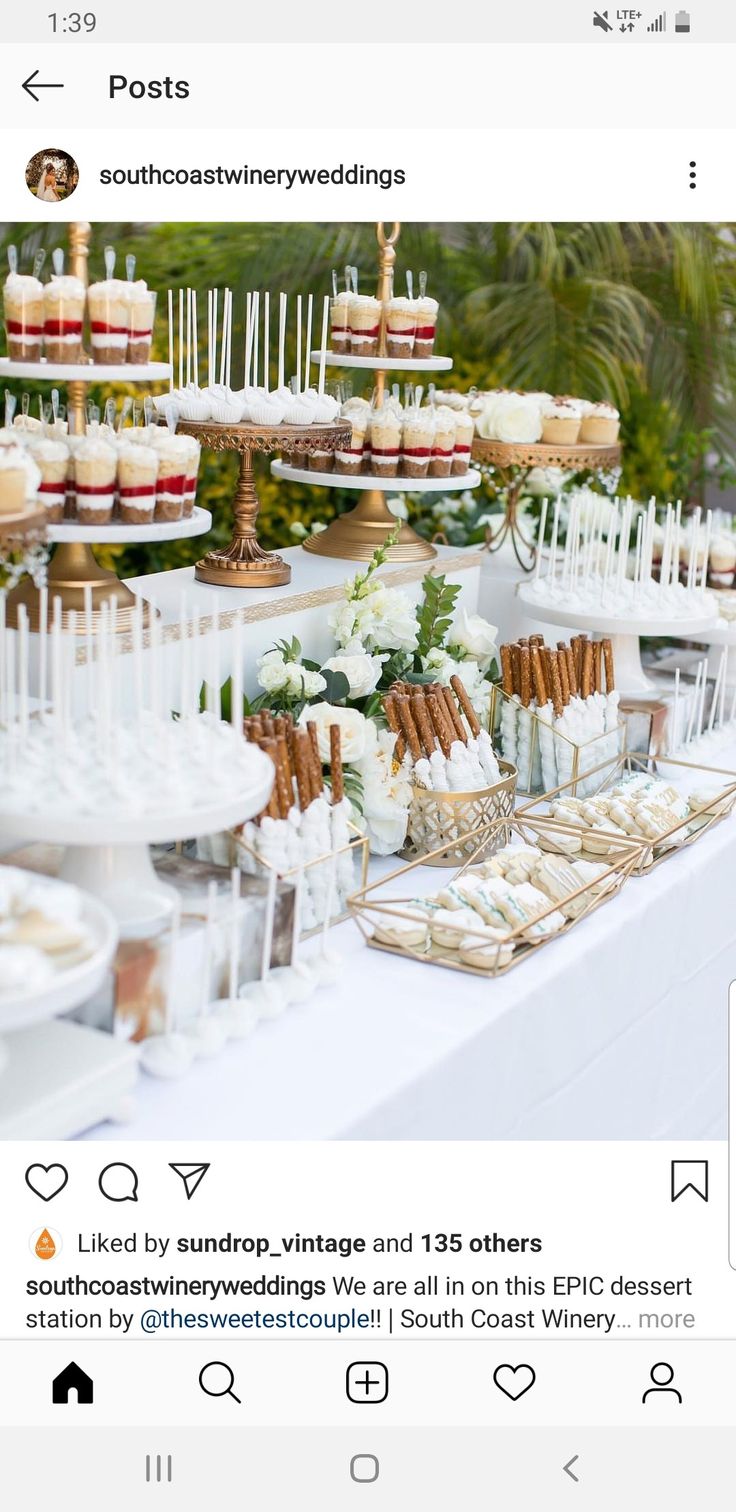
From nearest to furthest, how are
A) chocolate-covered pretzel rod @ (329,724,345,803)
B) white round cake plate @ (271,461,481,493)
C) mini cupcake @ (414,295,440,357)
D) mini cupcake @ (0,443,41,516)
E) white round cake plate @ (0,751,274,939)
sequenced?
1. white round cake plate @ (0,751,274,939)
2. mini cupcake @ (0,443,41,516)
3. chocolate-covered pretzel rod @ (329,724,345,803)
4. white round cake plate @ (271,461,481,493)
5. mini cupcake @ (414,295,440,357)

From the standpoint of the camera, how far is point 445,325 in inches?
201

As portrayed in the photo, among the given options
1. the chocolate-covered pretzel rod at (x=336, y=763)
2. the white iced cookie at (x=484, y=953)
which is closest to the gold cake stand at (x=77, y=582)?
the chocolate-covered pretzel rod at (x=336, y=763)

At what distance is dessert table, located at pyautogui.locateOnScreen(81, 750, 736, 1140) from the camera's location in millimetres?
1621

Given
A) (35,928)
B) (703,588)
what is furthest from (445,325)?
(35,928)

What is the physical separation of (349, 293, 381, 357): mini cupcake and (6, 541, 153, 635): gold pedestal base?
89cm

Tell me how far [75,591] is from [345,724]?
438mm

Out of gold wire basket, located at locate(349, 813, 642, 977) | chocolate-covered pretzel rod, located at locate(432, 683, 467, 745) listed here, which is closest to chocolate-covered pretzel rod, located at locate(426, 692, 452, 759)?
chocolate-covered pretzel rod, located at locate(432, 683, 467, 745)

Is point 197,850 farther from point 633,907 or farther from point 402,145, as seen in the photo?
point 402,145

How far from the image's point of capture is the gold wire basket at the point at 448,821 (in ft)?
7.45

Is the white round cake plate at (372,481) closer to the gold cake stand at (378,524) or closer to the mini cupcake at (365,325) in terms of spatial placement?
the gold cake stand at (378,524)

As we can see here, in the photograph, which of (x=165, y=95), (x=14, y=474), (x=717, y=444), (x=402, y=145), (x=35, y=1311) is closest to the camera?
(x=35, y=1311)

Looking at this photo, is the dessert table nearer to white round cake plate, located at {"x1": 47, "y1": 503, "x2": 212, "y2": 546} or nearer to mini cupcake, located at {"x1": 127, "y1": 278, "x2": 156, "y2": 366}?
white round cake plate, located at {"x1": 47, "y1": 503, "x2": 212, "y2": 546}

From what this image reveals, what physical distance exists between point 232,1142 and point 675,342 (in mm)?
4229

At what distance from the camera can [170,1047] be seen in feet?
5.45
